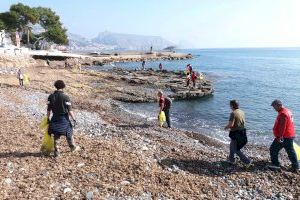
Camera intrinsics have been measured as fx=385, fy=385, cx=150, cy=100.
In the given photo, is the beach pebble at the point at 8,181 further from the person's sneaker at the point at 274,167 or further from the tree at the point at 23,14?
the tree at the point at 23,14

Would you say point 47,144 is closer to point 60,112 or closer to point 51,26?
point 60,112

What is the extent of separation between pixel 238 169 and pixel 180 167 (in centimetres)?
206

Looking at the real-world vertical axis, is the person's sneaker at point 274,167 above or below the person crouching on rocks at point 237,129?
below

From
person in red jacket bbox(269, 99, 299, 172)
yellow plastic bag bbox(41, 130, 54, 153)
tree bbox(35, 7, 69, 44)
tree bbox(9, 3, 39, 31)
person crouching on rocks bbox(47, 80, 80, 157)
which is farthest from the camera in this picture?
tree bbox(35, 7, 69, 44)

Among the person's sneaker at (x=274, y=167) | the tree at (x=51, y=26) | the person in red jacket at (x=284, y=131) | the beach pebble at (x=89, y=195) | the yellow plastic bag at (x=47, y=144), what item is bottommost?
the person's sneaker at (x=274, y=167)

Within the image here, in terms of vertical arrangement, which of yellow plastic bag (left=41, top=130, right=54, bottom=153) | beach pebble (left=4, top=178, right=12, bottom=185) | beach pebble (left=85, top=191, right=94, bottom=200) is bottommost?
beach pebble (left=85, top=191, right=94, bottom=200)

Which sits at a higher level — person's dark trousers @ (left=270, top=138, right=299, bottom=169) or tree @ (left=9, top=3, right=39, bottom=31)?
tree @ (left=9, top=3, right=39, bottom=31)

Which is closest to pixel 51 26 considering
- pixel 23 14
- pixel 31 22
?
pixel 31 22

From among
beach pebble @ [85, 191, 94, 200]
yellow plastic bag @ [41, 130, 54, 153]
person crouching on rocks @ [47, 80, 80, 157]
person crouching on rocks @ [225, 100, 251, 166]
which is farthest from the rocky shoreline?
person crouching on rocks @ [47, 80, 80, 157]

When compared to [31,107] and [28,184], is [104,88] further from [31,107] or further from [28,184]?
[28,184]

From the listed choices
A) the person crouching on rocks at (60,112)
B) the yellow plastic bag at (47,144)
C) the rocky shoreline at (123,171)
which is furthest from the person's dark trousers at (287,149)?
the yellow plastic bag at (47,144)

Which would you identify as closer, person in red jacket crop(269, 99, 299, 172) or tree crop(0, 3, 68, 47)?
person in red jacket crop(269, 99, 299, 172)

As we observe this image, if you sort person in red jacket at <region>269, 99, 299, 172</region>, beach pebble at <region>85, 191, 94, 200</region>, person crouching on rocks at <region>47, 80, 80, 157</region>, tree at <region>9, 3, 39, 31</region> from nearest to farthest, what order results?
beach pebble at <region>85, 191, 94, 200</region>
person crouching on rocks at <region>47, 80, 80, 157</region>
person in red jacket at <region>269, 99, 299, 172</region>
tree at <region>9, 3, 39, 31</region>

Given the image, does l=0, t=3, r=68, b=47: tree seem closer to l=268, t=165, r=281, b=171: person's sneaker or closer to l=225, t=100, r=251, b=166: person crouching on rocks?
l=225, t=100, r=251, b=166: person crouching on rocks
